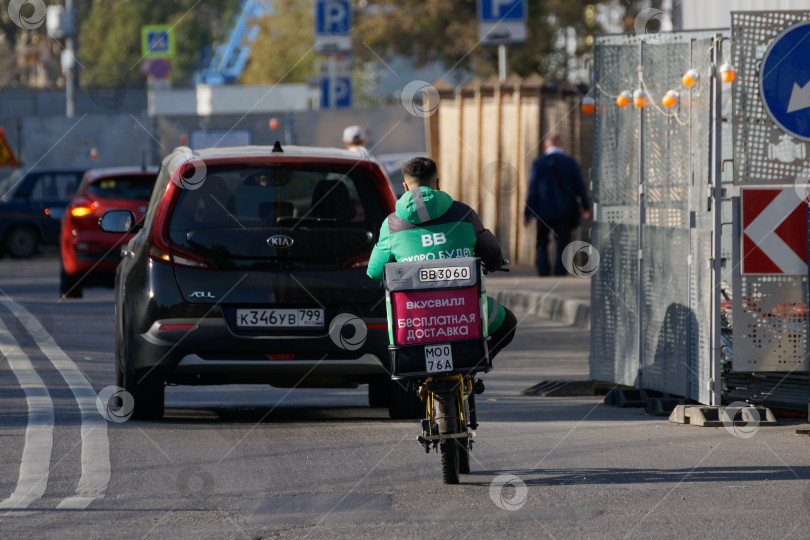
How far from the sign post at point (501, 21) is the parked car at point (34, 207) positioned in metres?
8.34

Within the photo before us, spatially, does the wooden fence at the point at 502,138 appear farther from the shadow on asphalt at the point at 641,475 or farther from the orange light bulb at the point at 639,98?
the shadow on asphalt at the point at 641,475

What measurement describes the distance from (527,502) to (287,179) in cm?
314

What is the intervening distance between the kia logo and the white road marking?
1629 millimetres

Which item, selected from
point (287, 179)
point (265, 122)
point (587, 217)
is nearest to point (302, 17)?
point (265, 122)

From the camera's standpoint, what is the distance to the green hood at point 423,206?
7820mm

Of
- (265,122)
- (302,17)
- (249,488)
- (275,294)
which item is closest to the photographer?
(249,488)

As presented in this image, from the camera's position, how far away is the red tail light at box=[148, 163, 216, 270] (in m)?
9.44

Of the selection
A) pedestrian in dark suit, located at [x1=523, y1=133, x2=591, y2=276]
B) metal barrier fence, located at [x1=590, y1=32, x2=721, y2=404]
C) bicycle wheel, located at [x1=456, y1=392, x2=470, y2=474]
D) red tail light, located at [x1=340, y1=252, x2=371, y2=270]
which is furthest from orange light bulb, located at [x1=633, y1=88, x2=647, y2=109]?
pedestrian in dark suit, located at [x1=523, y1=133, x2=591, y2=276]

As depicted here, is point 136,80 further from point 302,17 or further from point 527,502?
point 527,502

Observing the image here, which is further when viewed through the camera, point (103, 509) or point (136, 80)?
point (136, 80)

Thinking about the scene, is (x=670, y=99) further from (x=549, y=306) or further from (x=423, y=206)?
(x=549, y=306)

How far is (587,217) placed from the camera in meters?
19.8

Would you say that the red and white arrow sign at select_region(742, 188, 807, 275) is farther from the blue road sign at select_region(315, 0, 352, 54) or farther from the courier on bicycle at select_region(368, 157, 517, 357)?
the blue road sign at select_region(315, 0, 352, 54)

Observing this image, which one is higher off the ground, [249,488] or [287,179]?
[287,179]
